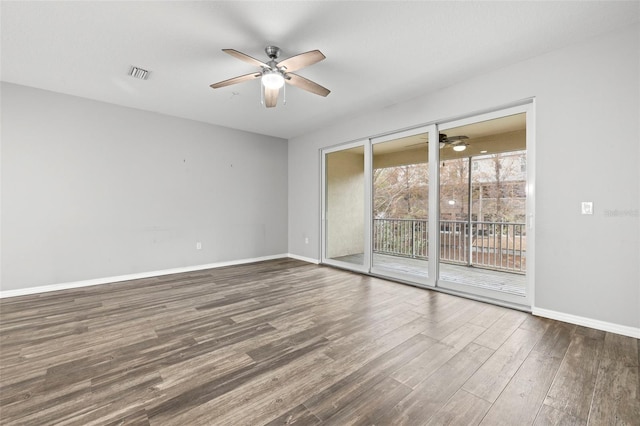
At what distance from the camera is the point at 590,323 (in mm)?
2621

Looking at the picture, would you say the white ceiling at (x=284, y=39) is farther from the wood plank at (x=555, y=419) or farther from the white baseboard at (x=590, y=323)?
the wood plank at (x=555, y=419)

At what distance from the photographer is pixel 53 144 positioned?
385 cm

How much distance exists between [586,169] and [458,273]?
93.9 inches

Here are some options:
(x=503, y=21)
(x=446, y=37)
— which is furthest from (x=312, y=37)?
(x=503, y=21)

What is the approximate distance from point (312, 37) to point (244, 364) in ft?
9.41

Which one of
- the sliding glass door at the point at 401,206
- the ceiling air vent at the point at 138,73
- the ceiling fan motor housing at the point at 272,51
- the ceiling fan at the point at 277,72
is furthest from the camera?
the sliding glass door at the point at 401,206

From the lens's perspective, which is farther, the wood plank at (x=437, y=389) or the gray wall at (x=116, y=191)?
the gray wall at (x=116, y=191)

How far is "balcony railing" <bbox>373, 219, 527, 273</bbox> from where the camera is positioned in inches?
168

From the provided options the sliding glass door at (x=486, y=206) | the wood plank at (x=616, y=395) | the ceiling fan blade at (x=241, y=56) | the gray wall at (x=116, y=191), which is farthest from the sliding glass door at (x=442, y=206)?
the ceiling fan blade at (x=241, y=56)

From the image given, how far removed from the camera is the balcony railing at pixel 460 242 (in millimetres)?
4277

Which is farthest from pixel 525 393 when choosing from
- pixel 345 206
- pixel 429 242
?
pixel 345 206

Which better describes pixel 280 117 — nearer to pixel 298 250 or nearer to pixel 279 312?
pixel 298 250

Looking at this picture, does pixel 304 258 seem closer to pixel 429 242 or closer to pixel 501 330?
pixel 429 242

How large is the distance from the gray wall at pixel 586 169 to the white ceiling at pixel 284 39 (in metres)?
0.23
